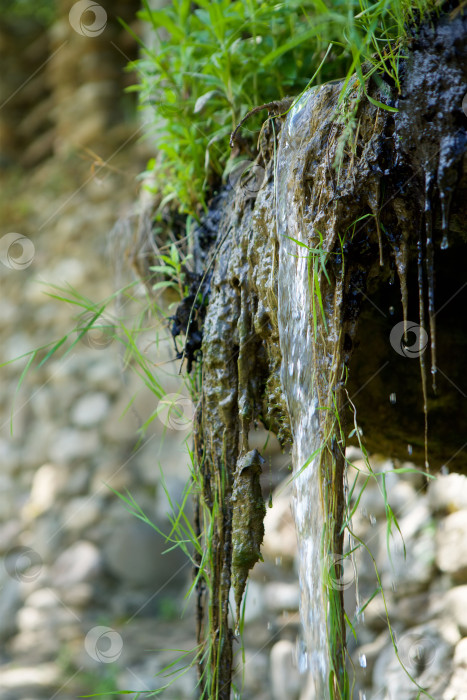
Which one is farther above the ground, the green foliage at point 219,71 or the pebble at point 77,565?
the green foliage at point 219,71

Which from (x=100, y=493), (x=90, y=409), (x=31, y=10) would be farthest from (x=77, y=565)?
(x=31, y=10)

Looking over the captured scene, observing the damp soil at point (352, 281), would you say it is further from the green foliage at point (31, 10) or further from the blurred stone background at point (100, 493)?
the green foliage at point (31, 10)

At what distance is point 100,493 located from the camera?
11.7ft

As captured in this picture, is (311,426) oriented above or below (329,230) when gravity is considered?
below

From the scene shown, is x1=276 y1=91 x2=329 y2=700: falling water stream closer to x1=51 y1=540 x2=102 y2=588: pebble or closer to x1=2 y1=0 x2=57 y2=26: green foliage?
x1=51 y1=540 x2=102 y2=588: pebble

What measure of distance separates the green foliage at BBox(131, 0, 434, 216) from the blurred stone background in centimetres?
48

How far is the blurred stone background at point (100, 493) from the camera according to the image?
219 cm

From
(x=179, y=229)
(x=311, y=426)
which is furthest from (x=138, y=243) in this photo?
(x=311, y=426)

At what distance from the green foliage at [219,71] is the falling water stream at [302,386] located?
0.67ft

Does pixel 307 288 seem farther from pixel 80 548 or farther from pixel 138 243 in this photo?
pixel 80 548

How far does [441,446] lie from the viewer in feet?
4.06

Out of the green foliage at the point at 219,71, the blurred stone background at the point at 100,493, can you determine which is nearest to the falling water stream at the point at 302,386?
the green foliage at the point at 219,71

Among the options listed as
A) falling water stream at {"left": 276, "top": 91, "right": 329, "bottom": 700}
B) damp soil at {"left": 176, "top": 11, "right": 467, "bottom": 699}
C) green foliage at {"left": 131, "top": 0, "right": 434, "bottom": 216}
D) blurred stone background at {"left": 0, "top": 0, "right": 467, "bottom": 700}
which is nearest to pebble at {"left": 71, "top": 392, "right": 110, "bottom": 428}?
blurred stone background at {"left": 0, "top": 0, "right": 467, "bottom": 700}

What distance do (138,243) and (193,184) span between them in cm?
25
